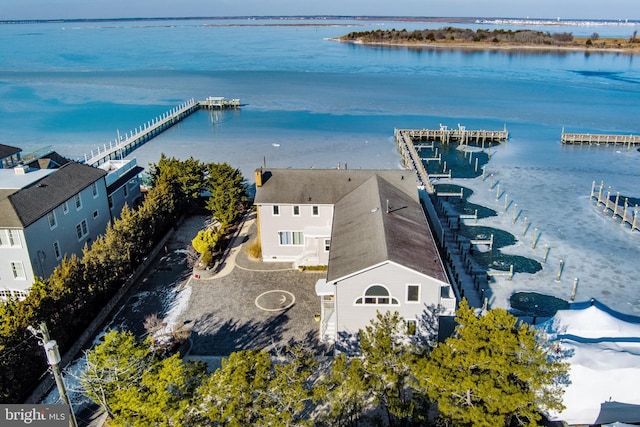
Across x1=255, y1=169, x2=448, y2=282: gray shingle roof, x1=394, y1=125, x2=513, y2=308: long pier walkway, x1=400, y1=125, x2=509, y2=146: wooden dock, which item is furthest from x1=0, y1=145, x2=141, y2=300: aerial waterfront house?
x1=400, y1=125, x2=509, y2=146: wooden dock

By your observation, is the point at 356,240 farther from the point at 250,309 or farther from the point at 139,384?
the point at 139,384

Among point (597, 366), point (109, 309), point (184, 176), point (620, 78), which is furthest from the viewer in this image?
point (620, 78)

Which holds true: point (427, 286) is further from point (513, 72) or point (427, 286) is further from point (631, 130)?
point (513, 72)

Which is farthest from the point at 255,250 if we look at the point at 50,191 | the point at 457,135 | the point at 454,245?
the point at 457,135

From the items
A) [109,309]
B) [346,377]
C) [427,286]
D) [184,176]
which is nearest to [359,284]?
[427,286]

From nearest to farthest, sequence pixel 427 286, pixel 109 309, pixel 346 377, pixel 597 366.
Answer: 1. pixel 346 377
2. pixel 597 366
3. pixel 427 286
4. pixel 109 309

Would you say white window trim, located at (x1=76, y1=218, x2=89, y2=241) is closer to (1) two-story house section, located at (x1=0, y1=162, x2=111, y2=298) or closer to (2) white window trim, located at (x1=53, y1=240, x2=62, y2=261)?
(1) two-story house section, located at (x1=0, y1=162, x2=111, y2=298)
